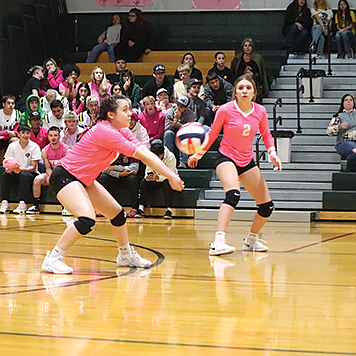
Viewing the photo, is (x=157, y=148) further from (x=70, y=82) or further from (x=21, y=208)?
(x=70, y=82)

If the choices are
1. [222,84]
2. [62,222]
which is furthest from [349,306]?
[222,84]

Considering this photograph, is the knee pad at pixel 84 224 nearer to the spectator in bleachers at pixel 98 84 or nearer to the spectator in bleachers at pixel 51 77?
the spectator in bleachers at pixel 98 84

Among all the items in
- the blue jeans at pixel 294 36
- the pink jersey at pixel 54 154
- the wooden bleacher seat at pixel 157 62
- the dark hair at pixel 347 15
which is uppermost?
the dark hair at pixel 347 15

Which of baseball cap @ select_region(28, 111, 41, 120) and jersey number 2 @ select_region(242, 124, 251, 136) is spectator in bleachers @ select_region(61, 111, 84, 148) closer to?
baseball cap @ select_region(28, 111, 41, 120)

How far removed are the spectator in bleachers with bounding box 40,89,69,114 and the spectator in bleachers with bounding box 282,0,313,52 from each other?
5145mm

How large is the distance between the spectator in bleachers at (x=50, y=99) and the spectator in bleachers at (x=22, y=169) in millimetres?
1096

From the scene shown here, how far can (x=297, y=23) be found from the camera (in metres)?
12.7

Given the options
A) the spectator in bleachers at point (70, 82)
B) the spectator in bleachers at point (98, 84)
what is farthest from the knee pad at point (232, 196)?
the spectator in bleachers at point (70, 82)

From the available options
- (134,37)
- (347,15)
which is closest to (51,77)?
(134,37)

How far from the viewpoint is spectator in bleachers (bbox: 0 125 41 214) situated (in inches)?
377

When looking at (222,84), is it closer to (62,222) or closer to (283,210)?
(283,210)

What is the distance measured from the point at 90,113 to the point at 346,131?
4.21 metres

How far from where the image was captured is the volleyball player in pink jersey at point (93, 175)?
442 centimetres

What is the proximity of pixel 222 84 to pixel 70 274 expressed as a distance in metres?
6.41
